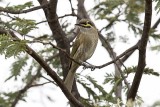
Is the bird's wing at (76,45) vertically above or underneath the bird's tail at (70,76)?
above

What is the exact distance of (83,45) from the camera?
499 centimetres

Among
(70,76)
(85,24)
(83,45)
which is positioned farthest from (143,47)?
(85,24)

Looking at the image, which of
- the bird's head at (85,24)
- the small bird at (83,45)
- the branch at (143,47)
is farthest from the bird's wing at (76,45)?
the branch at (143,47)

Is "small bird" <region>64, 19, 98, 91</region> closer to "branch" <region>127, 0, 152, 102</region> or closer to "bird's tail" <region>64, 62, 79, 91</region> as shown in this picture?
"bird's tail" <region>64, 62, 79, 91</region>

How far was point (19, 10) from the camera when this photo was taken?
13.0ft

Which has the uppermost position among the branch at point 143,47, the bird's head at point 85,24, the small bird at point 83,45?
the bird's head at point 85,24

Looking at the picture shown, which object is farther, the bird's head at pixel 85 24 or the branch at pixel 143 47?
the bird's head at pixel 85 24

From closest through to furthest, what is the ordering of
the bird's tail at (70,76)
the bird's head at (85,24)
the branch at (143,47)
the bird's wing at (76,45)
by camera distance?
the branch at (143,47), the bird's tail at (70,76), the bird's wing at (76,45), the bird's head at (85,24)

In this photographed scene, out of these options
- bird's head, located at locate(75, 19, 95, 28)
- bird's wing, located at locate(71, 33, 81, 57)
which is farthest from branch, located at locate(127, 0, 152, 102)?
bird's head, located at locate(75, 19, 95, 28)

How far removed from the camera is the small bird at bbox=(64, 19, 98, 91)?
484 centimetres

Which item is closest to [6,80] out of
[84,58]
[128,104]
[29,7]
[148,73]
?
[84,58]

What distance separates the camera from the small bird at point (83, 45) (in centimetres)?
484

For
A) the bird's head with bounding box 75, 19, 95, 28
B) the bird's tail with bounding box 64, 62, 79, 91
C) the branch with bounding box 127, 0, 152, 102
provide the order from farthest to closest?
the bird's head with bounding box 75, 19, 95, 28 → the bird's tail with bounding box 64, 62, 79, 91 → the branch with bounding box 127, 0, 152, 102

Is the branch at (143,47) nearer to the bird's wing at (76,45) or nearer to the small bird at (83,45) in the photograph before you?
the small bird at (83,45)
